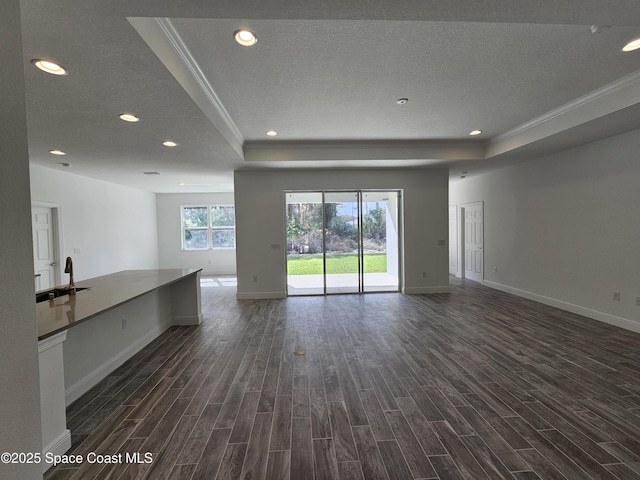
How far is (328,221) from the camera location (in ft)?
20.7

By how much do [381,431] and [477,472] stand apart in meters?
0.59

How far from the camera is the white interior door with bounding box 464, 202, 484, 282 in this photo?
280 inches

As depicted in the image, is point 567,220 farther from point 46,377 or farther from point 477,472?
point 46,377

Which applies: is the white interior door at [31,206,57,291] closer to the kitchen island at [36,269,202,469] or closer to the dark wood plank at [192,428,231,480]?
the kitchen island at [36,269,202,469]

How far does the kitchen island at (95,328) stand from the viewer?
5.88 ft

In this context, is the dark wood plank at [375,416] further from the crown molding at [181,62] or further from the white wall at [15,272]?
the crown molding at [181,62]

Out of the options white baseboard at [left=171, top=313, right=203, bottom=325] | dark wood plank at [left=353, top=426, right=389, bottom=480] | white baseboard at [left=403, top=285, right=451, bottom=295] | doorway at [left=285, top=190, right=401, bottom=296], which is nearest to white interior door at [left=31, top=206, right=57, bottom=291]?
white baseboard at [left=171, top=313, right=203, bottom=325]

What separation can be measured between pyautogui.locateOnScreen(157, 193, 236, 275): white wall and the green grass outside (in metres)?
4.04

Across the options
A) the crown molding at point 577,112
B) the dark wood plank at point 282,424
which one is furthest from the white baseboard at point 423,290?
the dark wood plank at point 282,424

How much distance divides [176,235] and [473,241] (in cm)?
917

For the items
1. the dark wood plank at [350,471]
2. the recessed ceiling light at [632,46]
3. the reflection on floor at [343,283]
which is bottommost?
the dark wood plank at [350,471]

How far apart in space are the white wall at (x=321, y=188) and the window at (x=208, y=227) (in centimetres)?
409

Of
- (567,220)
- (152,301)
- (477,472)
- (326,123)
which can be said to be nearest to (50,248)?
(152,301)

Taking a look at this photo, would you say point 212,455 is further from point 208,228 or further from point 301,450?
point 208,228
